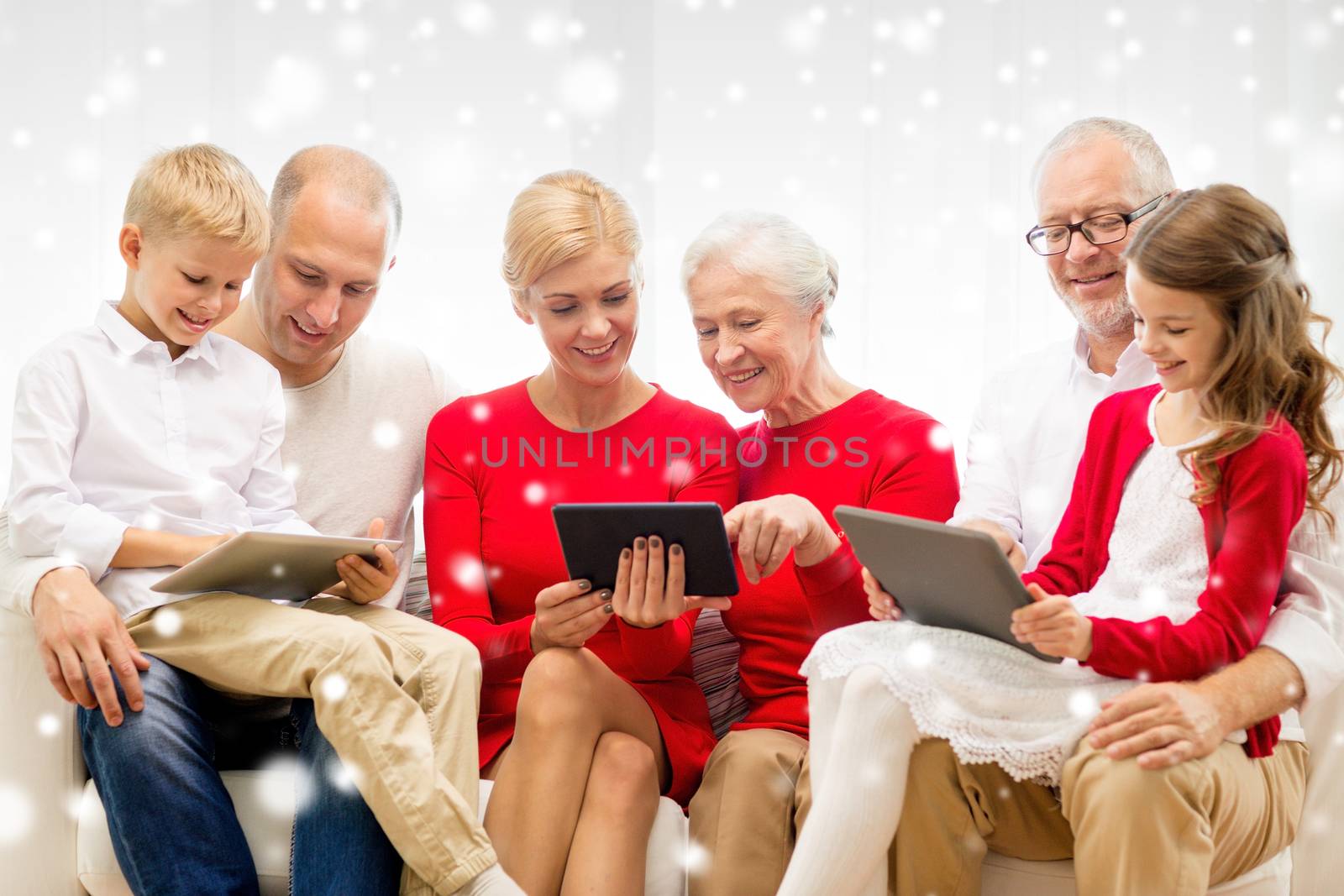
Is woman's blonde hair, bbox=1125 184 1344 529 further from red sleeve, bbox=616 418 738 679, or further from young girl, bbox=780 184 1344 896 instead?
red sleeve, bbox=616 418 738 679

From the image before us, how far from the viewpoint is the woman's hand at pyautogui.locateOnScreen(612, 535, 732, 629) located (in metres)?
1.51

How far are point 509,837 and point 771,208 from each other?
1.57m

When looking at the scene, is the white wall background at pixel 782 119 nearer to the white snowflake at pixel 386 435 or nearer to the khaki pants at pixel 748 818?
the white snowflake at pixel 386 435

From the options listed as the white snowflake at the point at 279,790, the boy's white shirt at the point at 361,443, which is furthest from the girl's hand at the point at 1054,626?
the boy's white shirt at the point at 361,443

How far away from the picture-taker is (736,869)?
4.92ft

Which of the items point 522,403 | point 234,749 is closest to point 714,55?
point 522,403

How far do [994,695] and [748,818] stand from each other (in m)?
0.37

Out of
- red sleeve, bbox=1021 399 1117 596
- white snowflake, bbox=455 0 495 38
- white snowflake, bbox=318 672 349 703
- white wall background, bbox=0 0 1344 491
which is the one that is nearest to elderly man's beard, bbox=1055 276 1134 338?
red sleeve, bbox=1021 399 1117 596

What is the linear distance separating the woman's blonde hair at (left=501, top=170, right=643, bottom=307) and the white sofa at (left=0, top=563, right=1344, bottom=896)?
2.61 feet

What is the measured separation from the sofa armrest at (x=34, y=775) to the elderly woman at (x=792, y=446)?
83 cm

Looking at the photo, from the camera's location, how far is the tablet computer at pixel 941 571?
Answer: 127 centimetres

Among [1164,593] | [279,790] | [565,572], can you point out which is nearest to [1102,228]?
[1164,593]

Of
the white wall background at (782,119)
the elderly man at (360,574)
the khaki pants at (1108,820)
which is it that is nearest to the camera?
the khaki pants at (1108,820)

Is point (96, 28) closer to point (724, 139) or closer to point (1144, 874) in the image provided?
point (724, 139)
